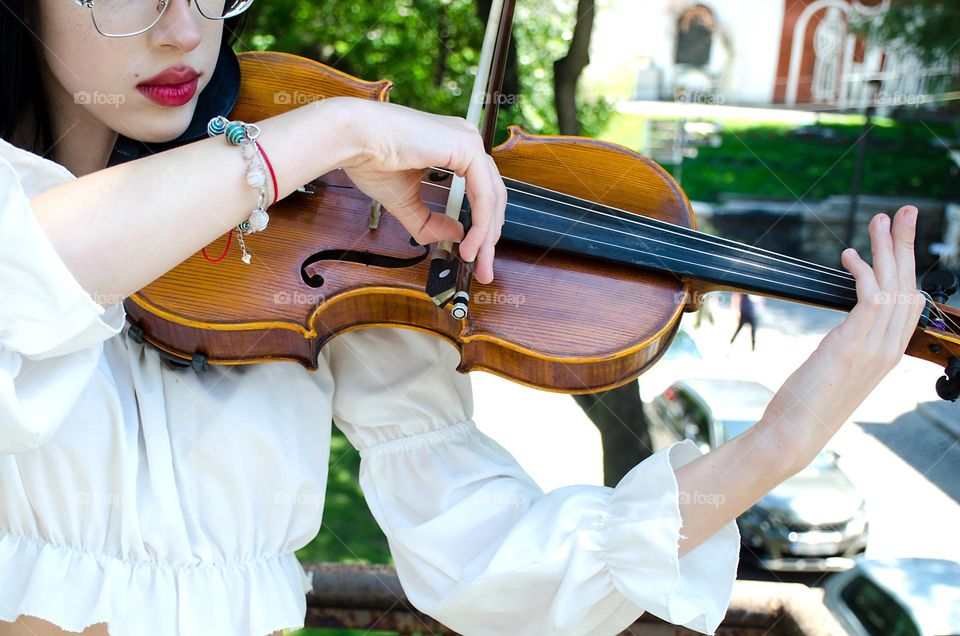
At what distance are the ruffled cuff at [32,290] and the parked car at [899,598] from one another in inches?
78.3

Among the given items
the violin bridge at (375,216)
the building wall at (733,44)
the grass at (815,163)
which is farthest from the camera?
the building wall at (733,44)

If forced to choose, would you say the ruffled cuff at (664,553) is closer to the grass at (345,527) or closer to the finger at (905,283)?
the finger at (905,283)

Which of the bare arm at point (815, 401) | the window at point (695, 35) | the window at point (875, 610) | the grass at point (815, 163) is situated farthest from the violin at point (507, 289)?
the window at point (695, 35)

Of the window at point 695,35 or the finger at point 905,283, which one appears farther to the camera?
the window at point 695,35

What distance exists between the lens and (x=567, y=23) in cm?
654

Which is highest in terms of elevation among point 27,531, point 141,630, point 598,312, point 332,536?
point 598,312

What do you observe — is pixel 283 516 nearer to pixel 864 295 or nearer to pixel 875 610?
pixel 864 295

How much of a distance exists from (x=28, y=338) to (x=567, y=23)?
6265 mm

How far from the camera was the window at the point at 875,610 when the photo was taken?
2299 mm

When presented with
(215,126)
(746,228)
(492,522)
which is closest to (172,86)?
(215,126)

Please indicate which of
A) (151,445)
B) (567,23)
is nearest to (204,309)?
(151,445)

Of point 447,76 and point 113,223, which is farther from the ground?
point 113,223

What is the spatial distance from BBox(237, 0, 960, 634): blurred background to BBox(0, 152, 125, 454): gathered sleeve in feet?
4.16

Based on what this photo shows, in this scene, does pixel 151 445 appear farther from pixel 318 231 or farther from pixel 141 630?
pixel 318 231
